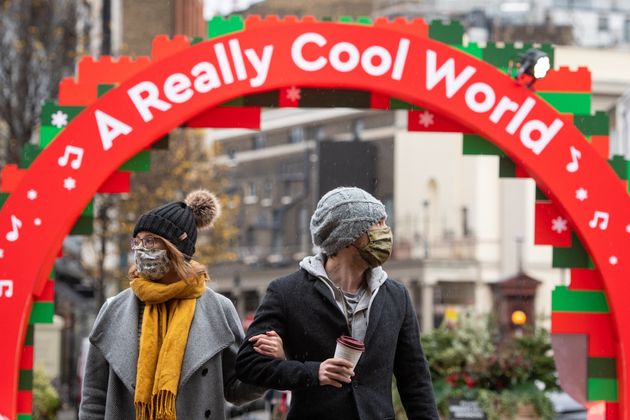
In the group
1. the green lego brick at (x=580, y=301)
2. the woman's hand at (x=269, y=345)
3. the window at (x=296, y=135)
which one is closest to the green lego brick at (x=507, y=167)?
the green lego brick at (x=580, y=301)

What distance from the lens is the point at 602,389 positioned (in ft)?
31.7

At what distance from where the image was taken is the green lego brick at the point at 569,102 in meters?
9.73

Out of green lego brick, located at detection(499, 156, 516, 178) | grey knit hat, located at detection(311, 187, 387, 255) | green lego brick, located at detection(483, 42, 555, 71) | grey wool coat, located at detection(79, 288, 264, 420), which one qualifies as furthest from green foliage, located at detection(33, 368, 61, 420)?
grey knit hat, located at detection(311, 187, 387, 255)

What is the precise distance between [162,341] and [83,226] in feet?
9.45

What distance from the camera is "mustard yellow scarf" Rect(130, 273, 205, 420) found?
22.9ft

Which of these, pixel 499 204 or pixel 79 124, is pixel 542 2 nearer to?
pixel 499 204

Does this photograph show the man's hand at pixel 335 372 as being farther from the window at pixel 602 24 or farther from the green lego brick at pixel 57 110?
the window at pixel 602 24

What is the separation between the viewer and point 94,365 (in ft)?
23.5

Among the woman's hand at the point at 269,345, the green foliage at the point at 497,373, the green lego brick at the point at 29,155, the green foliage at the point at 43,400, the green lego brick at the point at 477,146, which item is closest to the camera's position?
the woman's hand at the point at 269,345

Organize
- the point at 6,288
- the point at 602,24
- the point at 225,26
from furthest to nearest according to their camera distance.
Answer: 1. the point at 602,24
2. the point at 225,26
3. the point at 6,288

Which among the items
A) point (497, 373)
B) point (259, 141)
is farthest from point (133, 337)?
point (259, 141)

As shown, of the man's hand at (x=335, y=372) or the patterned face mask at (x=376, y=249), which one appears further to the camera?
the patterned face mask at (x=376, y=249)

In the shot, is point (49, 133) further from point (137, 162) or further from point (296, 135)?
point (296, 135)

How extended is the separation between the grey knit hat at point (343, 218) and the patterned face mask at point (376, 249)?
0.05 metres
